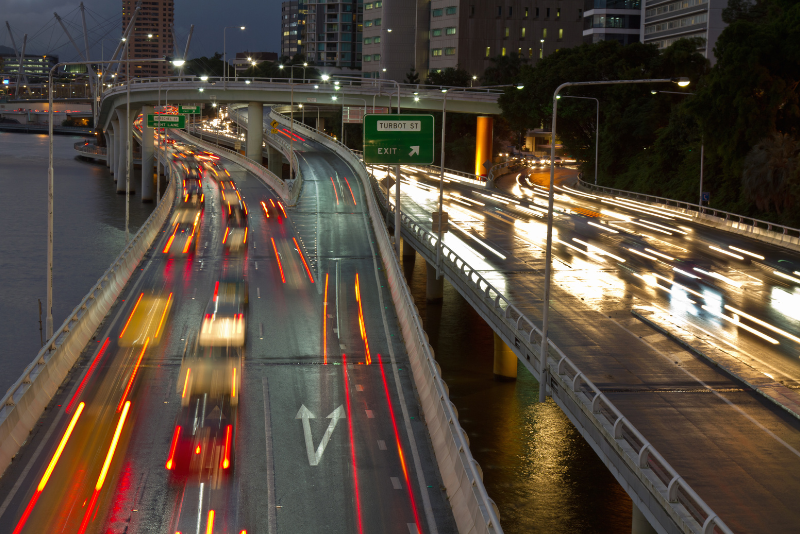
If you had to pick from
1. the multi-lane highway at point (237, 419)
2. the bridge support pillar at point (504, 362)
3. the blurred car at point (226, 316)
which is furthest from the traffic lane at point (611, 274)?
the blurred car at point (226, 316)

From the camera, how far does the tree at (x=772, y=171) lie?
59969 millimetres

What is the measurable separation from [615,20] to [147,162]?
101 metres

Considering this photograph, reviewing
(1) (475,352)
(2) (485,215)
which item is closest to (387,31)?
(2) (485,215)

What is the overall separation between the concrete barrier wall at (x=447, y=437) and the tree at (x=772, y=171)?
115ft

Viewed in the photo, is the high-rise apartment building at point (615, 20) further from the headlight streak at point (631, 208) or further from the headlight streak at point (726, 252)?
the headlight streak at point (726, 252)

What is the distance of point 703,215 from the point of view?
208ft

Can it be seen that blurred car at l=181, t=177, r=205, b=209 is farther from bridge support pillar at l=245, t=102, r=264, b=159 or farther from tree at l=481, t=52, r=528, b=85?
tree at l=481, t=52, r=528, b=85

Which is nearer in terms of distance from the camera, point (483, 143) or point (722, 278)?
point (722, 278)

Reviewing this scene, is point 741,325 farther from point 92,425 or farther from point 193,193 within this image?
point 193,193

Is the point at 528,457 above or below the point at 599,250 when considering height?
below

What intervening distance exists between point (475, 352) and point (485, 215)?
73.0 ft

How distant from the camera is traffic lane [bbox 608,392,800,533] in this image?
18141 mm

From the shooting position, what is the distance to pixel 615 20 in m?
→ 170

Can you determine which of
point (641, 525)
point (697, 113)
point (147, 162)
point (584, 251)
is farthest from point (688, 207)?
point (147, 162)
